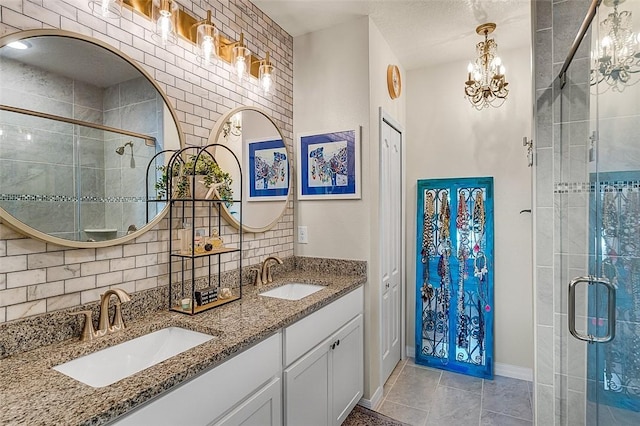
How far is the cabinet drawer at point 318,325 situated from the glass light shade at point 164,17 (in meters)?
1.51

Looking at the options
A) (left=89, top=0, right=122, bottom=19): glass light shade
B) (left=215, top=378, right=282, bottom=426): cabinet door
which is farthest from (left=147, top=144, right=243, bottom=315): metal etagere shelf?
(left=89, top=0, right=122, bottom=19): glass light shade

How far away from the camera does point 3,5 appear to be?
3.82 ft

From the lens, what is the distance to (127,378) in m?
1.04

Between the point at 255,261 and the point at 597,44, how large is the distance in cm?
211

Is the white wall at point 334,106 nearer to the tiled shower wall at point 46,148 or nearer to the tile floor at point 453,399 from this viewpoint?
the tile floor at point 453,399

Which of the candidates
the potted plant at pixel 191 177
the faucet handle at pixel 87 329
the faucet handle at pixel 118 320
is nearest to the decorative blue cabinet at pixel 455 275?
the potted plant at pixel 191 177

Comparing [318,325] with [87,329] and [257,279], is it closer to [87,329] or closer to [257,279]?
[257,279]

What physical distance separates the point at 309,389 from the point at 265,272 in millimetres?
808

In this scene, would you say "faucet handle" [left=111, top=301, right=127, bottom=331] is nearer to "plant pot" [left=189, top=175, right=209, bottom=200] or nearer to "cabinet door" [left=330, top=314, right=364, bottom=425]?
"plant pot" [left=189, top=175, right=209, bottom=200]

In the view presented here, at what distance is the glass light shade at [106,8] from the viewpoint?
4.60 feet

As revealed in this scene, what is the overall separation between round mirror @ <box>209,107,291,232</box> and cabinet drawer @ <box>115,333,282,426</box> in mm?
906

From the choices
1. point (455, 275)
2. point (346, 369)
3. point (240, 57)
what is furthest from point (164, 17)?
point (455, 275)

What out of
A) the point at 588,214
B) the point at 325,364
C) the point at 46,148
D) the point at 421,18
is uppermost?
the point at 421,18

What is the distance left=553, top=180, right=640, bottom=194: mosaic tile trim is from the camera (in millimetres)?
1180
